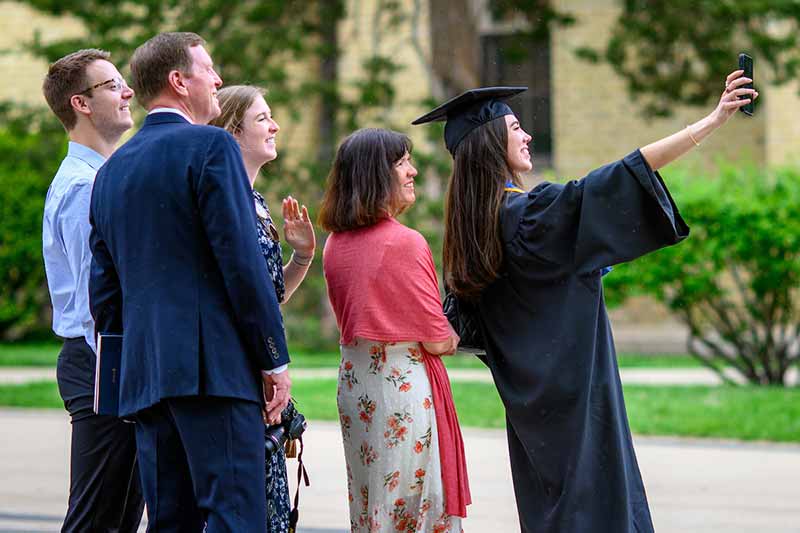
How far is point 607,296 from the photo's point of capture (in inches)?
505

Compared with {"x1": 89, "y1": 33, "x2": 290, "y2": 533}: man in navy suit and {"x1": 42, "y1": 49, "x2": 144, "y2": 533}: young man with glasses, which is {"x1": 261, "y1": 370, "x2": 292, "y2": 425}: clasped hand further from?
{"x1": 42, "y1": 49, "x2": 144, "y2": 533}: young man with glasses

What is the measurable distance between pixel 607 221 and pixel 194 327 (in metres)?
1.40

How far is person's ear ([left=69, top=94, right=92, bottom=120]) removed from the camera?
4.56 meters

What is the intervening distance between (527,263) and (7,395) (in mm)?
9133

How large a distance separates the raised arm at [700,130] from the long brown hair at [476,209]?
0.56 metres

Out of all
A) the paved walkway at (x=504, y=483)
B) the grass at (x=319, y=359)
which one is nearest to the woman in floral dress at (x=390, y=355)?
the paved walkway at (x=504, y=483)

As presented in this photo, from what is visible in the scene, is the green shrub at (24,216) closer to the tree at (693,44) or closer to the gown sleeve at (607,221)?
the tree at (693,44)

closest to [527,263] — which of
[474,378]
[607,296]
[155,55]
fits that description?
[155,55]

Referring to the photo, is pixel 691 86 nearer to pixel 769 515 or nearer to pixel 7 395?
pixel 7 395

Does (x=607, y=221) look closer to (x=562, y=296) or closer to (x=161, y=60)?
(x=562, y=296)

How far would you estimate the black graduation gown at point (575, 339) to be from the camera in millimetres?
4039

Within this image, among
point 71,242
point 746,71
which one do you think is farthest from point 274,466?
point 746,71

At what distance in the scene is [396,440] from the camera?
4.51 meters

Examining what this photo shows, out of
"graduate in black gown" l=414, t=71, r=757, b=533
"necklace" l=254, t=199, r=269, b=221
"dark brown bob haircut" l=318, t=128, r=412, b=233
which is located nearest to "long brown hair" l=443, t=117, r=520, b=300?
"graduate in black gown" l=414, t=71, r=757, b=533
